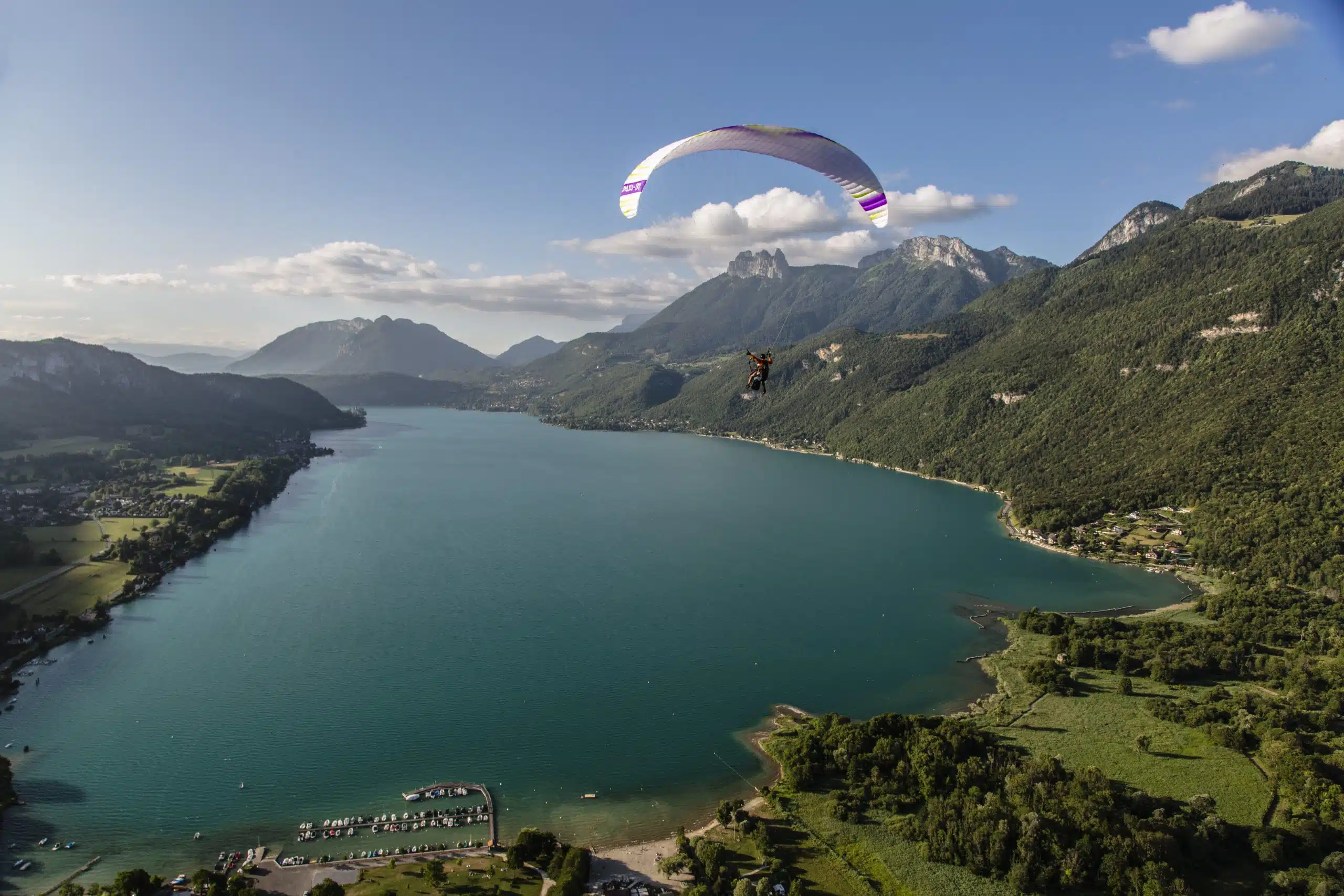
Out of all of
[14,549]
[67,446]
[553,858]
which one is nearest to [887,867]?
[553,858]

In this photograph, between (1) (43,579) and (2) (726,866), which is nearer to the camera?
(2) (726,866)

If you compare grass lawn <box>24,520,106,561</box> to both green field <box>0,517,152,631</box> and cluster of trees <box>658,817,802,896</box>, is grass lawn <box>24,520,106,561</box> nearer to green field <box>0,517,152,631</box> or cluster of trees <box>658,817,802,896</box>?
green field <box>0,517,152,631</box>

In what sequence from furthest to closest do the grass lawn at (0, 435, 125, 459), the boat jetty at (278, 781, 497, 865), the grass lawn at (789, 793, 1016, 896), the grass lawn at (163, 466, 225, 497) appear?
1. the grass lawn at (0, 435, 125, 459)
2. the grass lawn at (163, 466, 225, 497)
3. the boat jetty at (278, 781, 497, 865)
4. the grass lawn at (789, 793, 1016, 896)

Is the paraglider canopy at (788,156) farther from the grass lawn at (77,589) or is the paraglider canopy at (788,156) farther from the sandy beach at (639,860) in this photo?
the grass lawn at (77,589)

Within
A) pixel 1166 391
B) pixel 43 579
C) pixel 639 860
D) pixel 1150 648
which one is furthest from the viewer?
pixel 1166 391

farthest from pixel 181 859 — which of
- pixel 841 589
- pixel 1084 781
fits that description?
pixel 841 589

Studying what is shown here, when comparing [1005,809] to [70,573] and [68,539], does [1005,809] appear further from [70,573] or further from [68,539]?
[68,539]

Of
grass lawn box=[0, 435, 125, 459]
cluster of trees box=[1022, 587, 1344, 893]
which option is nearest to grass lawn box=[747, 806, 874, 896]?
cluster of trees box=[1022, 587, 1344, 893]
